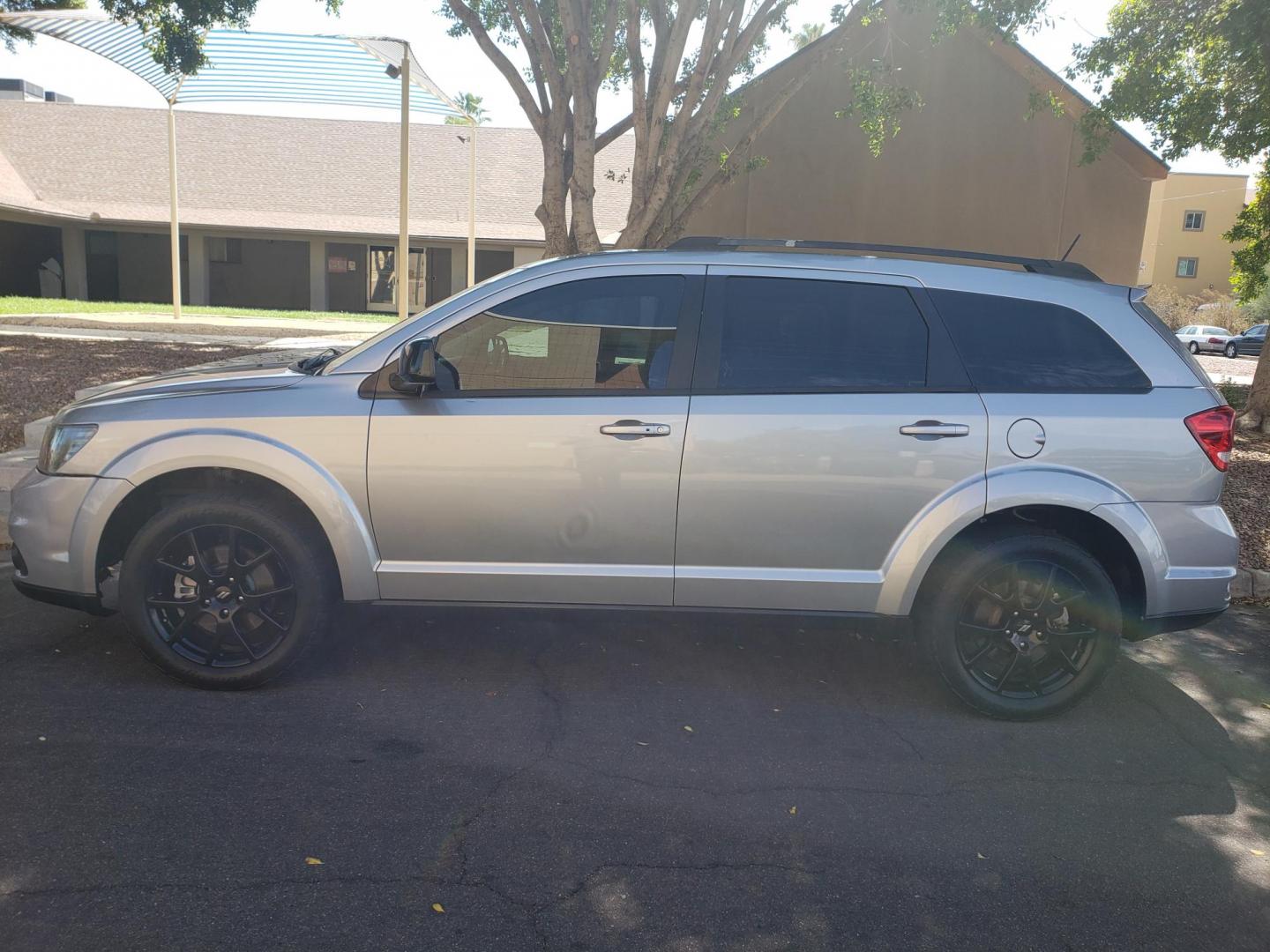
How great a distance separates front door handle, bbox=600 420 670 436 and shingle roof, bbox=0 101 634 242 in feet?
80.3

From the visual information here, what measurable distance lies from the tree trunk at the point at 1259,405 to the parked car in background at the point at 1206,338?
3150 centimetres

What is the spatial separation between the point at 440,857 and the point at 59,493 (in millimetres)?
2424

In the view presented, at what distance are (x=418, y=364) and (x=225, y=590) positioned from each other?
1297mm

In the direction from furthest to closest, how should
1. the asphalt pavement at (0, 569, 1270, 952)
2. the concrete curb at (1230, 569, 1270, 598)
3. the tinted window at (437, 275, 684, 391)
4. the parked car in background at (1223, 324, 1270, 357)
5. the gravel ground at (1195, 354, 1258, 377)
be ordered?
the parked car in background at (1223, 324, 1270, 357)
the gravel ground at (1195, 354, 1258, 377)
the concrete curb at (1230, 569, 1270, 598)
the tinted window at (437, 275, 684, 391)
the asphalt pavement at (0, 569, 1270, 952)

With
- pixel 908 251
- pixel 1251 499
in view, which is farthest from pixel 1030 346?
pixel 1251 499

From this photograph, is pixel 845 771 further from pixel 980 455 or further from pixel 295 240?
pixel 295 240

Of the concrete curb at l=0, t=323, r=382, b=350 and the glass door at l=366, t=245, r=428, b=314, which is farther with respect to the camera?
the glass door at l=366, t=245, r=428, b=314

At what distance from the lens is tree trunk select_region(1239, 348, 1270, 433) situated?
463 inches

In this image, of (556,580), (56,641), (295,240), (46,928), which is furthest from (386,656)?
(295,240)

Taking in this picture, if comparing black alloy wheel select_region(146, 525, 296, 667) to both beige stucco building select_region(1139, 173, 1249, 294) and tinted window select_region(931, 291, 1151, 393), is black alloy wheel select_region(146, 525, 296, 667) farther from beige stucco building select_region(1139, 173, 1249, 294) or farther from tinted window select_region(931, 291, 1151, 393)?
beige stucco building select_region(1139, 173, 1249, 294)

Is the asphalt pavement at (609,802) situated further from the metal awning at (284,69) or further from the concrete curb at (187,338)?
the concrete curb at (187,338)

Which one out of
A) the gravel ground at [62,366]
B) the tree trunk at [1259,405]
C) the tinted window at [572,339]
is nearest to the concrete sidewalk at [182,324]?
the gravel ground at [62,366]

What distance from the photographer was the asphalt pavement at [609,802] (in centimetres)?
306

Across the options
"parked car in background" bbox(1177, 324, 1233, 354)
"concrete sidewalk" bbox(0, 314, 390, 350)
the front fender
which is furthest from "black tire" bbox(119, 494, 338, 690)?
"parked car in background" bbox(1177, 324, 1233, 354)
